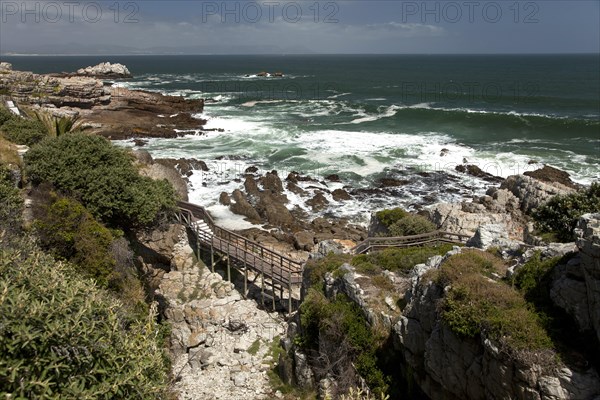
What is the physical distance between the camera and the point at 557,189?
2494 centimetres

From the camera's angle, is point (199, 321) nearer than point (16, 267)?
No

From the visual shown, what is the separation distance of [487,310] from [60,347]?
6841mm

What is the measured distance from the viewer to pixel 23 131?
20.8m

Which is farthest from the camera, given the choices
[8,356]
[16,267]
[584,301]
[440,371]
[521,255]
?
[521,255]

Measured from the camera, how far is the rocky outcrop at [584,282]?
22.6ft

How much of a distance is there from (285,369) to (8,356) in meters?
9.22

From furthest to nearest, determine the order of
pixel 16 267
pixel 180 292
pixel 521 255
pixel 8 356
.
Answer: pixel 180 292, pixel 521 255, pixel 16 267, pixel 8 356

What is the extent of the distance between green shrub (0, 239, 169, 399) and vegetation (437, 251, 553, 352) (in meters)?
5.43

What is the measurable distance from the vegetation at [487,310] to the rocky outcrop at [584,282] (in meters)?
0.58

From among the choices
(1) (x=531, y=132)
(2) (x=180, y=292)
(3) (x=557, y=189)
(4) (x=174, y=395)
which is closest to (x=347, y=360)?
(4) (x=174, y=395)

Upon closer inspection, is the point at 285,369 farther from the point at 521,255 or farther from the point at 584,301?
the point at 584,301

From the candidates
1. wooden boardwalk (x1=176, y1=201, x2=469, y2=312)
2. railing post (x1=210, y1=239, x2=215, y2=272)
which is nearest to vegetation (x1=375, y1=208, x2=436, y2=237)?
wooden boardwalk (x1=176, y1=201, x2=469, y2=312)

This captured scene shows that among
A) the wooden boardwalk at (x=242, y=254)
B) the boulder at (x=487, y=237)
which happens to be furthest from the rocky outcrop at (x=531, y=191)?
the wooden boardwalk at (x=242, y=254)

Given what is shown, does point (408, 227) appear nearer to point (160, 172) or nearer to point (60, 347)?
point (160, 172)
